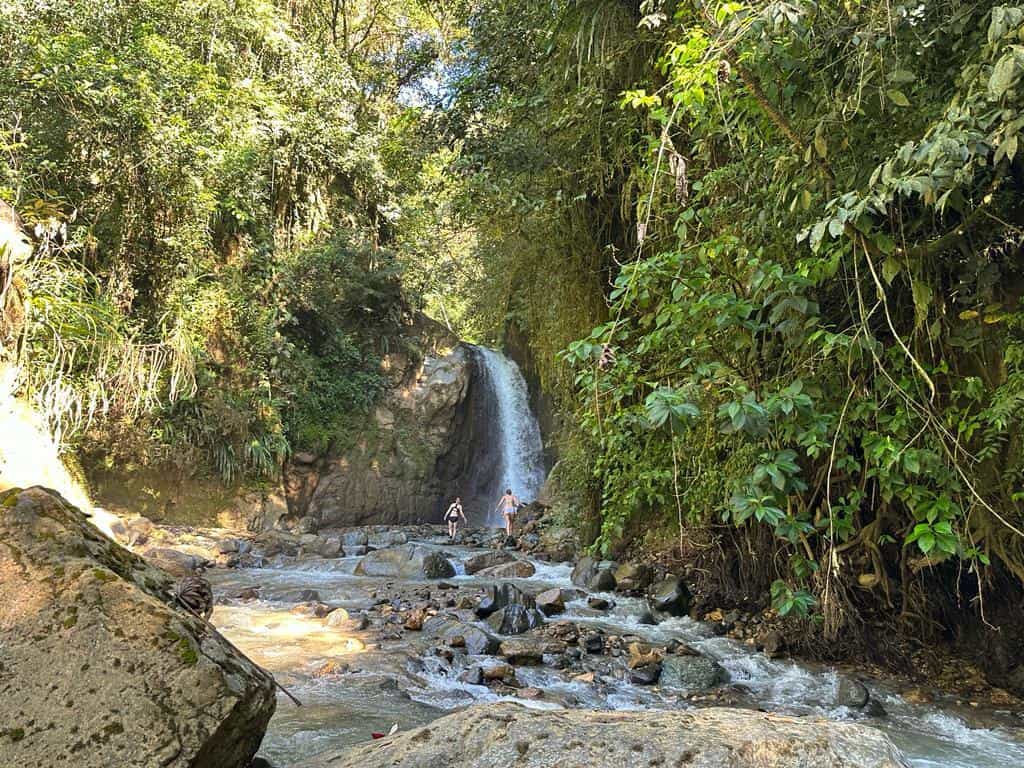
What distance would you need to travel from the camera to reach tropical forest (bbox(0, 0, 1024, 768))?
2109 mm

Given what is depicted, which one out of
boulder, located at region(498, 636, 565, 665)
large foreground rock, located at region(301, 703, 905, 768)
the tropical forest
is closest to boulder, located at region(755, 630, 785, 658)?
the tropical forest

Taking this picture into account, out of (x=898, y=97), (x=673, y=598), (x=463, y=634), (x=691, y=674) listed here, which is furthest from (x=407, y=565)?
(x=898, y=97)

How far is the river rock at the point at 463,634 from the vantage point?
512 centimetres

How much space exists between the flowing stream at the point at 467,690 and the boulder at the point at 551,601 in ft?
0.37

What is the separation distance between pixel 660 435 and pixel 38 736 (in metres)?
3.92

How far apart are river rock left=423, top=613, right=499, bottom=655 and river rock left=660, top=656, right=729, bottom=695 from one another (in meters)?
1.36

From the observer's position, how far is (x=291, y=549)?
1003 centimetres

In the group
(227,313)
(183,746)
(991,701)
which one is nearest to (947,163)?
(183,746)

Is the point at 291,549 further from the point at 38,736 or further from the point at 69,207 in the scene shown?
the point at 38,736

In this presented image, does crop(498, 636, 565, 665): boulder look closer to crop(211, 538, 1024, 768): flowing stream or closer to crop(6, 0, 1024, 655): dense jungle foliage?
crop(211, 538, 1024, 768): flowing stream

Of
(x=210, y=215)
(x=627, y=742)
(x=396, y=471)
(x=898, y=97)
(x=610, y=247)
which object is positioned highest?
(x=210, y=215)

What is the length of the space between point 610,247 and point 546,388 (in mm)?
3792

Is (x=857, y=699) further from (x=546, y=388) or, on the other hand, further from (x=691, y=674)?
(x=546, y=388)

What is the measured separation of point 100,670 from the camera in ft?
6.15
